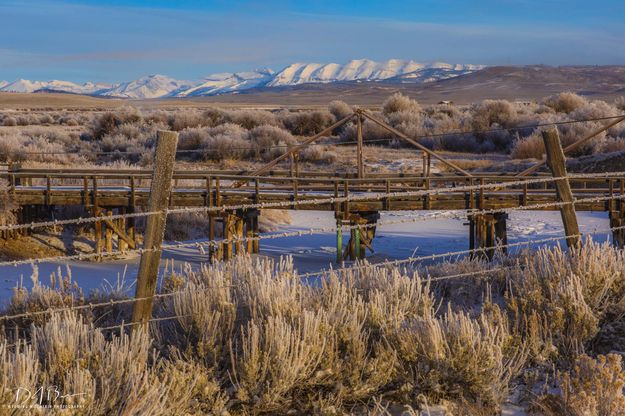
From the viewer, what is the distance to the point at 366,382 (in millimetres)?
5230

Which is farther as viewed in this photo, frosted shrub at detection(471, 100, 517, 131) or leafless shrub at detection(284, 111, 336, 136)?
leafless shrub at detection(284, 111, 336, 136)

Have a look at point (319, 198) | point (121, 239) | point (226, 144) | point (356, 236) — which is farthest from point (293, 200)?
point (226, 144)

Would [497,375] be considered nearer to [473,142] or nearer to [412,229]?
[412,229]

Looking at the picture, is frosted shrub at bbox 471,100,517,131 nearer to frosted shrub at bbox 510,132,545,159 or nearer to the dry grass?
frosted shrub at bbox 510,132,545,159

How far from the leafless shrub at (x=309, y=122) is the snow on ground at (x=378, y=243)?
21.7 metres

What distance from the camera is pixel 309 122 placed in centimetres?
4672

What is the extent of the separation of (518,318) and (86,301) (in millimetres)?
3788

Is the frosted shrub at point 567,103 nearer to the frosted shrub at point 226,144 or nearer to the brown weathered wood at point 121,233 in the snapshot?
the frosted shrub at point 226,144

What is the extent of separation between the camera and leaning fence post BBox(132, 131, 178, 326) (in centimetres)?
568

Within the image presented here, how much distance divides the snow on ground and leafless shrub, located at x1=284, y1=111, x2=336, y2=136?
21.7 m

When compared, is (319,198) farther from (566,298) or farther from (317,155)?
(317,155)

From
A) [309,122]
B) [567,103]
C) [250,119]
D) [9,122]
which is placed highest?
[567,103]

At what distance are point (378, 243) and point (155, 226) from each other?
50.4 ft
